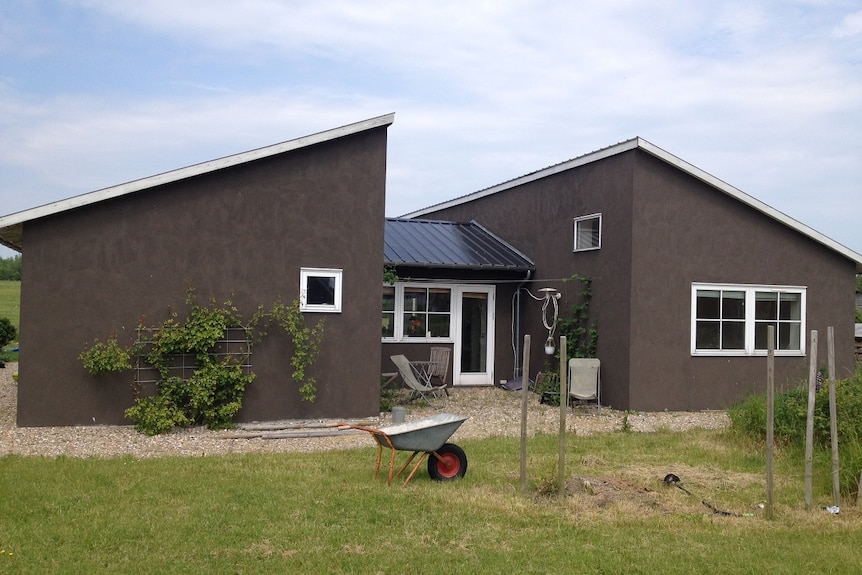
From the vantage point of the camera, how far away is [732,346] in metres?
13.9

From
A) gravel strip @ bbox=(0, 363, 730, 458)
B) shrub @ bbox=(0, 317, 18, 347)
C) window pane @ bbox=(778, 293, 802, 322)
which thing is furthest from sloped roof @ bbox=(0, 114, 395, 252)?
shrub @ bbox=(0, 317, 18, 347)

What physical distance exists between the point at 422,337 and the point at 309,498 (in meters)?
8.84

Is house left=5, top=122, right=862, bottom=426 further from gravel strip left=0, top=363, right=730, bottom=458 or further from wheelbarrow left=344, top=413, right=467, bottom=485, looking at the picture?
wheelbarrow left=344, top=413, right=467, bottom=485

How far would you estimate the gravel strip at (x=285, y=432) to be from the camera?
9406mm

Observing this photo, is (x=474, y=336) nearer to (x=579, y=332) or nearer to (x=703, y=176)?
(x=579, y=332)

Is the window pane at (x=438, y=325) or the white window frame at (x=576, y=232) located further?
the window pane at (x=438, y=325)

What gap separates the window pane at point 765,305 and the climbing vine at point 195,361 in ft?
26.7

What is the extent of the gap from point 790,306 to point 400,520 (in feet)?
34.8

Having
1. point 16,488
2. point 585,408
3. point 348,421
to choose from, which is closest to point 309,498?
point 16,488

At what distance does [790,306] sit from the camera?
47.4 feet

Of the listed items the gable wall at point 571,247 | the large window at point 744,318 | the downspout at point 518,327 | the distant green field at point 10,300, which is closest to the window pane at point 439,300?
the gable wall at point 571,247

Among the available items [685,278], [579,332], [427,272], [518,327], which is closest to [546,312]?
[518,327]

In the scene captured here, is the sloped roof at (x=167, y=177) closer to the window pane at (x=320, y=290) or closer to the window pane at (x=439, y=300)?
the window pane at (x=320, y=290)

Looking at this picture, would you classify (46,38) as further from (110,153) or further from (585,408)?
(585,408)
